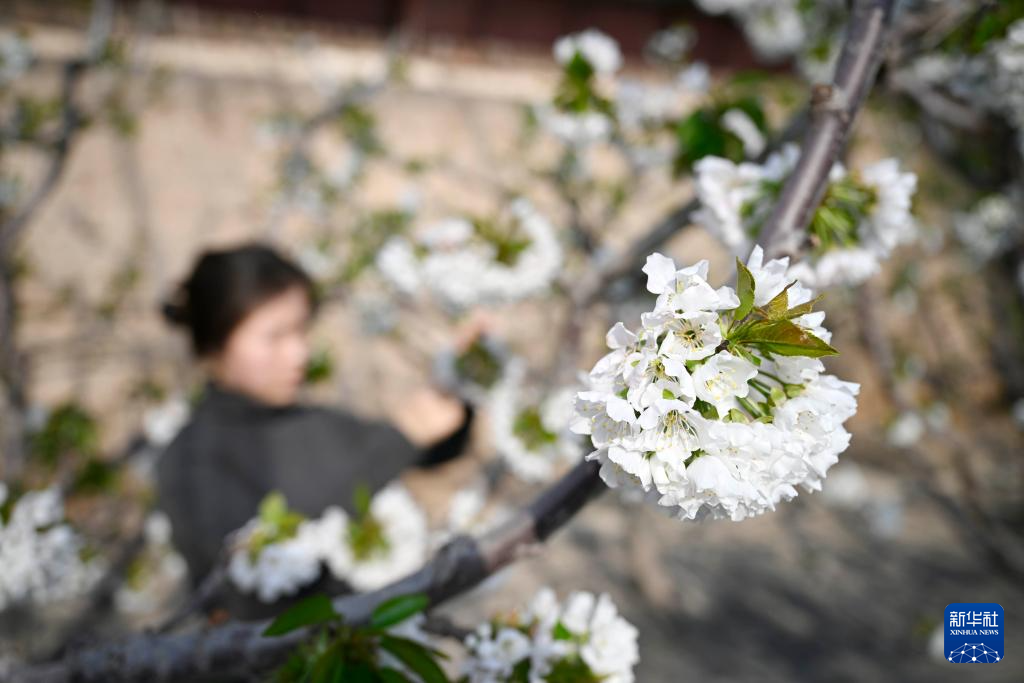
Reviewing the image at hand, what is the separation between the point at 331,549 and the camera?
1479mm

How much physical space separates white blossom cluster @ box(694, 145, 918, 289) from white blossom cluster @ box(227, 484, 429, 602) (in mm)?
944

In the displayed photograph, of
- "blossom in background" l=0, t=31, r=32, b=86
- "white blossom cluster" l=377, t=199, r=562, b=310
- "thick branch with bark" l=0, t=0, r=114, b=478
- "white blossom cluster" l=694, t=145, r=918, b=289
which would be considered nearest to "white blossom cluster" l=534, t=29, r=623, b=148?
"white blossom cluster" l=377, t=199, r=562, b=310

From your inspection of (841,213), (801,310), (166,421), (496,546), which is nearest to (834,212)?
(841,213)

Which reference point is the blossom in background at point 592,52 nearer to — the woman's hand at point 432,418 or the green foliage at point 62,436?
the woman's hand at point 432,418

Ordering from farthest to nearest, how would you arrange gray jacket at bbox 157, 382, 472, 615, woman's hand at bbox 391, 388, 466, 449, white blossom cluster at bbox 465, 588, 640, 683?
woman's hand at bbox 391, 388, 466, 449 < gray jacket at bbox 157, 382, 472, 615 < white blossom cluster at bbox 465, 588, 640, 683

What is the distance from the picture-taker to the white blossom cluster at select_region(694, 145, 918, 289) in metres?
0.77

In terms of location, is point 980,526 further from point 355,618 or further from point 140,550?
point 140,550

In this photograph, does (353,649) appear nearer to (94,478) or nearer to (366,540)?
(366,540)

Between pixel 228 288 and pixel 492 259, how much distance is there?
677mm

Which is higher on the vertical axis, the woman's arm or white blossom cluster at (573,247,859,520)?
the woman's arm

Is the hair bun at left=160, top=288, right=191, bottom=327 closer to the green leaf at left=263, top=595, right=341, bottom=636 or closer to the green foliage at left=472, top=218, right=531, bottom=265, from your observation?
the green foliage at left=472, top=218, right=531, bottom=265

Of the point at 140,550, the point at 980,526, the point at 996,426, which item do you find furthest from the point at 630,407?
the point at 996,426

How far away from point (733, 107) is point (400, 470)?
3.96 feet

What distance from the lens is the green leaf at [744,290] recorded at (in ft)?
1.53
